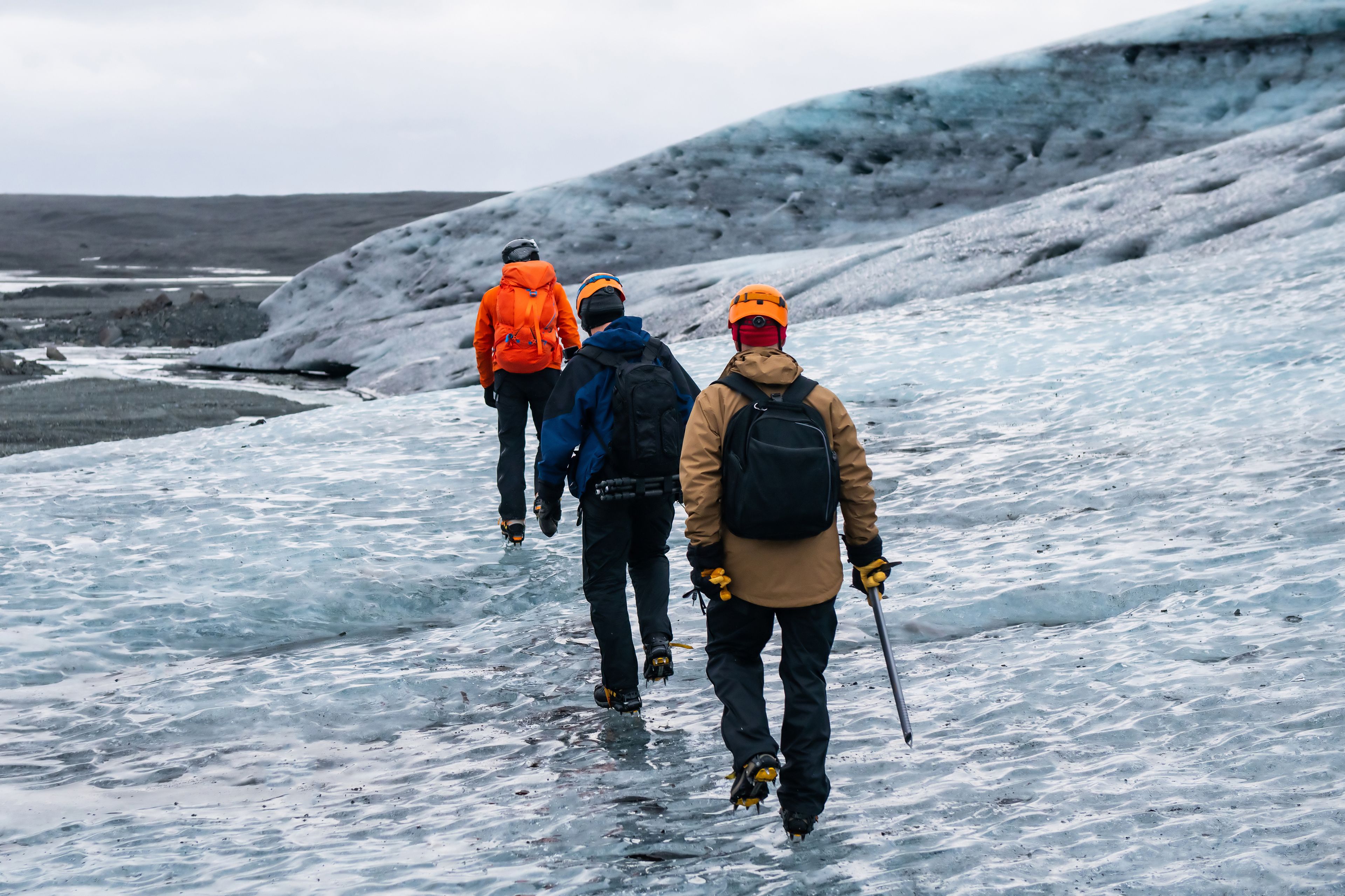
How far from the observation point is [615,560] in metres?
5.12

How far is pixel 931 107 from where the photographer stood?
23453 millimetres

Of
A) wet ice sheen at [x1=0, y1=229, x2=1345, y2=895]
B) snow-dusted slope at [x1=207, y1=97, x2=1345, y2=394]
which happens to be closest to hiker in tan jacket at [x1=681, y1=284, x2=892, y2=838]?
wet ice sheen at [x1=0, y1=229, x2=1345, y2=895]

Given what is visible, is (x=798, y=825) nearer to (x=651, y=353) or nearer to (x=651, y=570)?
(x=651, y=570)

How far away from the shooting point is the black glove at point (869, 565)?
13.2 ft

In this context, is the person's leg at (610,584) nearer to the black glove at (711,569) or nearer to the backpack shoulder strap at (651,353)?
the backpack shoulder strap at (651,353)

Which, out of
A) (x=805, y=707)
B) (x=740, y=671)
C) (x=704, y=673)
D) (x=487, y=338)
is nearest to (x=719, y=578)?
(x=740, y=671)

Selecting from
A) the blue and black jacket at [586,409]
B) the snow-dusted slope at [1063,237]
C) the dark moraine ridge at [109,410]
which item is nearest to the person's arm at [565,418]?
the blue and black jacket at [586,409]

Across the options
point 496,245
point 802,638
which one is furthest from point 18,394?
point 802,638

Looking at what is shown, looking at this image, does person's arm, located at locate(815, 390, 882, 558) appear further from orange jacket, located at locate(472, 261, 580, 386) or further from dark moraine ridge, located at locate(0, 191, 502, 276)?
dark moraine ridge, located at locate(0, 191, 502, 276)

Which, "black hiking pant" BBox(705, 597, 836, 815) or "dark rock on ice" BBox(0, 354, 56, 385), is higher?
"dark rock on ice" BBox(0, 354, 56, 385)

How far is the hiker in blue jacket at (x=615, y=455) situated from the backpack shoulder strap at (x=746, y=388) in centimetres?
94

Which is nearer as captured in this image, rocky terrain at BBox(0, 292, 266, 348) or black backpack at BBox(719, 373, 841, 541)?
black backpack at BBox(719, 373, 841, 541)

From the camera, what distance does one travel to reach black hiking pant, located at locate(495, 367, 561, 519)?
24.9 feet

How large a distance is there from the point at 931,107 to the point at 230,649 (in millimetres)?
20214
